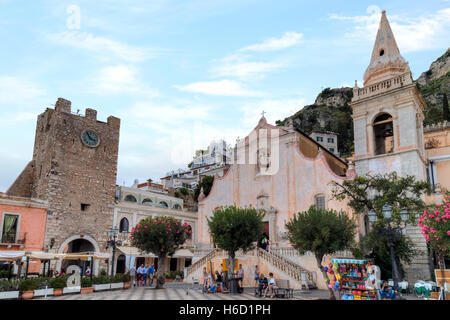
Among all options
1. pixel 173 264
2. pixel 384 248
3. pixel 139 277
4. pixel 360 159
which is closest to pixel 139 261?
pixel 173 264

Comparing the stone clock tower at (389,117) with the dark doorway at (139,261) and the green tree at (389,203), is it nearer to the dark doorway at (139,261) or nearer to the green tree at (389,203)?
the green tree at (389,203)

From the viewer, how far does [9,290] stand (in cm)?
1734

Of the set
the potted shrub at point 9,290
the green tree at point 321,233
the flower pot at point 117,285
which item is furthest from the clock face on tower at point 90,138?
the green tree at point 321,233

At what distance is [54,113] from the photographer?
113 feet

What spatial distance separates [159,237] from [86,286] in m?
5.06

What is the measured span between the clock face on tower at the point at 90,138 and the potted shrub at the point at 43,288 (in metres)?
18.3

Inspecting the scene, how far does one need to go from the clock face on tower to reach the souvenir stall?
28053mm

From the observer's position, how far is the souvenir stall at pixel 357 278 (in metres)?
13.4

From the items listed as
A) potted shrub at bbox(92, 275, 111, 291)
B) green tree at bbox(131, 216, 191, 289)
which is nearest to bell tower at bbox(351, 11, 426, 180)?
green tree at bbox(131, 216, 191, 289)

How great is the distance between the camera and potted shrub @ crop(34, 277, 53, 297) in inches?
731

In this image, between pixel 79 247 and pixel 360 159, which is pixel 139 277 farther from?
pixel 360 159

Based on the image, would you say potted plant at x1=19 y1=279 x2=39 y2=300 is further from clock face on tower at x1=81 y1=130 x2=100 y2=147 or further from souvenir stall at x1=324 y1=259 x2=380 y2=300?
clock face on tower at x1=81 y1=130 x2=100 y2=147
